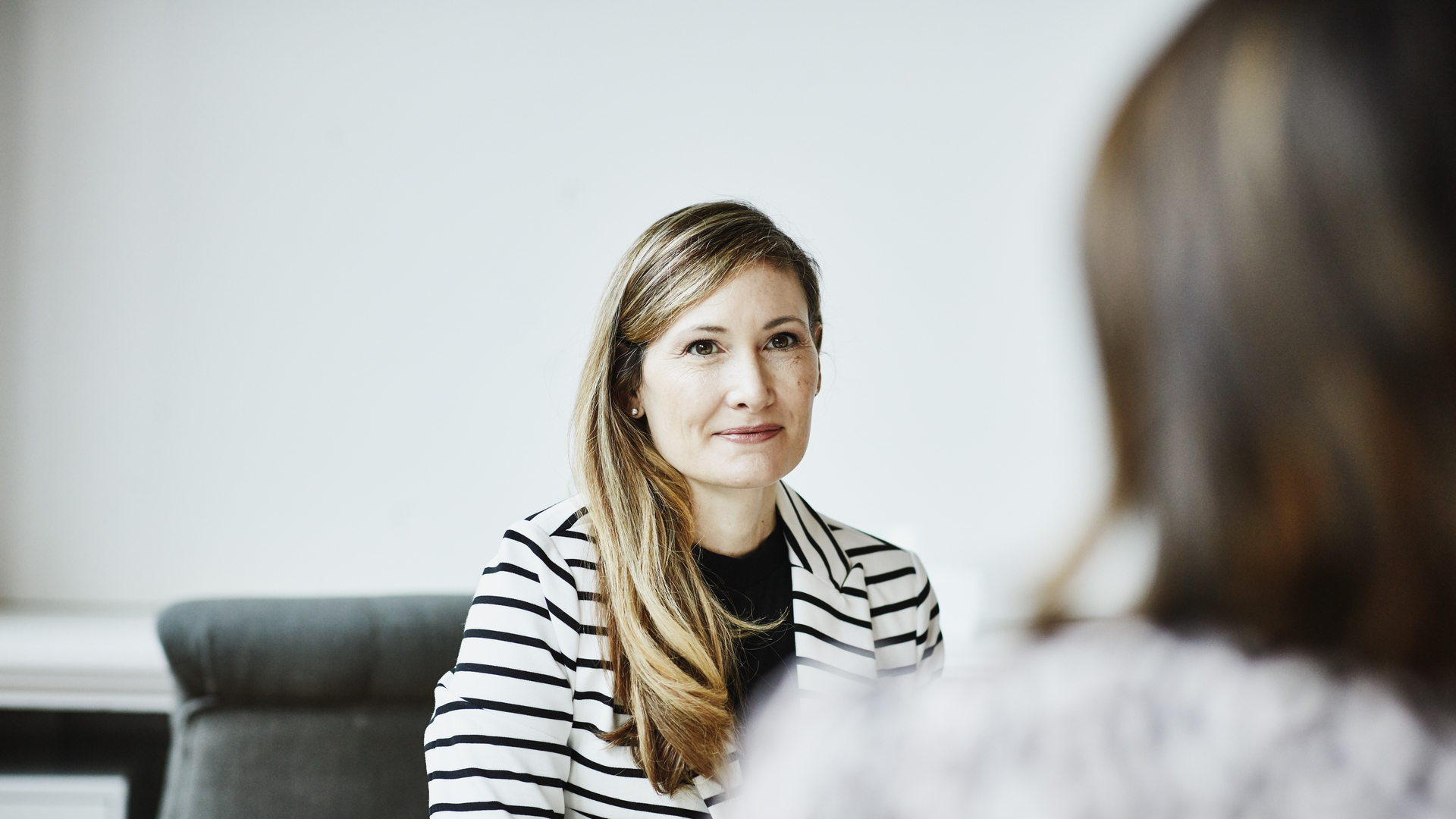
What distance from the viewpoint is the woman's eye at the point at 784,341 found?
1.20 m

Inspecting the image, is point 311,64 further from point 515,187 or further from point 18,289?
point 18,289

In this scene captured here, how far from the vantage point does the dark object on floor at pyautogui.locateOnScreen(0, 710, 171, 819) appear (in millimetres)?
1786

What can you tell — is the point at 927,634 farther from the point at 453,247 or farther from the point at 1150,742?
the point at 453,247

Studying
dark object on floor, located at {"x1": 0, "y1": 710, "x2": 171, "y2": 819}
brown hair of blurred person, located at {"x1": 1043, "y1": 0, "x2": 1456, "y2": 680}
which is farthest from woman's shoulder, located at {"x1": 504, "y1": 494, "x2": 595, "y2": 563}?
dark object on floor, located at {"x1": 0, "y1": 710, "x2": 171, "y2": 819}

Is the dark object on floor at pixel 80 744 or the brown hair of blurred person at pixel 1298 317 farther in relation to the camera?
the dark object on floor at pixel 80 744

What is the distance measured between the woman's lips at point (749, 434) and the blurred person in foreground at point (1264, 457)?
0.77 metres

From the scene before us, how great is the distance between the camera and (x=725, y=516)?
1249mm

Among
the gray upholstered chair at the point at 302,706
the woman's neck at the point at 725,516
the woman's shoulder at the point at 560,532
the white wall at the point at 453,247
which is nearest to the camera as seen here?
the woman's shoulder at the point at 560,532

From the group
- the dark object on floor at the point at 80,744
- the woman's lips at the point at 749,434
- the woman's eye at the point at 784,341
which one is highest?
the woman's eye at the point at 784,341

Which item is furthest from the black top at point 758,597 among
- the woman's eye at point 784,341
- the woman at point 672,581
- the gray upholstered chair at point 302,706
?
the gray upholstered chair at point 302,706

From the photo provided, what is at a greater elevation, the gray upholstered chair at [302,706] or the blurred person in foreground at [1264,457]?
the blurred person in foreground at [1264,457]

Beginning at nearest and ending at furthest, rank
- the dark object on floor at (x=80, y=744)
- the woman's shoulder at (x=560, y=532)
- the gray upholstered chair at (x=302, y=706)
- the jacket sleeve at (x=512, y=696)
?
the jacket sleeve at (x=512, y=696), the woman's shoulder at (x=560, y=532), the gray upholstered chair at (x=302, y=706), the dark object on floor at (x=80, y=744)

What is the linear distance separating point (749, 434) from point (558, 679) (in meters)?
0.37

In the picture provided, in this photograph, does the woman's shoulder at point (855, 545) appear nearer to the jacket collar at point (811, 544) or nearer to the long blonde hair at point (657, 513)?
the jacket collar at point (811, 544)
